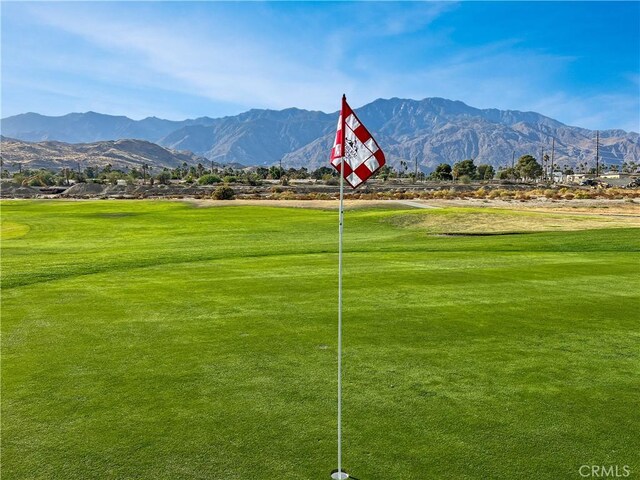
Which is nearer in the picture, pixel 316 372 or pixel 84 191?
pixel 316 372

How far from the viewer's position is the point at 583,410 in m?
6.73

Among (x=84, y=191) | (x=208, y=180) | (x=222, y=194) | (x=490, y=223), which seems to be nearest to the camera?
(x=490, y=223)

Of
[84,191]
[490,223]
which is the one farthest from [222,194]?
[490,223]

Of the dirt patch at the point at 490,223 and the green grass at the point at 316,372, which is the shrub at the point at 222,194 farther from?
the green grass at the point at 316,372

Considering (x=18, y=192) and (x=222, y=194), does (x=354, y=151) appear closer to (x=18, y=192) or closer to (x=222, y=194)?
(x=222, y=194)

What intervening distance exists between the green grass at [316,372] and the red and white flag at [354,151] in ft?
9.98

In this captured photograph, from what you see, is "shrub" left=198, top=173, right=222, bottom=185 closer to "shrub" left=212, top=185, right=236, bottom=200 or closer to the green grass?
"shrub" left=212, top=185, right=236, bottom=200

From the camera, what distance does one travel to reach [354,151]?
23.2ft

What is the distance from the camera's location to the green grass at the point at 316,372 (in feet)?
18.8

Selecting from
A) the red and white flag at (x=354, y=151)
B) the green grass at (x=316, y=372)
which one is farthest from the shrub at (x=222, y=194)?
the red and white flag at (x=354, y=151)

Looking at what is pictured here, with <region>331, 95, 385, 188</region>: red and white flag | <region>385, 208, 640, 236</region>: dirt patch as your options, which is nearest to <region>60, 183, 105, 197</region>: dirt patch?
<region>385, 208, 640, 236</region>: dirt patch

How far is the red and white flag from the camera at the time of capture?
679 cm

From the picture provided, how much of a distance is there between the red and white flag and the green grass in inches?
120

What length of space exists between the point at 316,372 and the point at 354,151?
3394 mm
